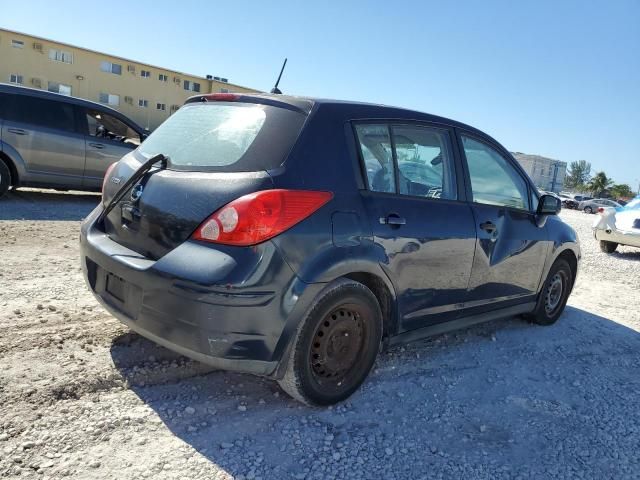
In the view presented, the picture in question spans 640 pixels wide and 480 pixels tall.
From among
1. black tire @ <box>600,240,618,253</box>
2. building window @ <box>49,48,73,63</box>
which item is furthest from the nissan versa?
building window @ <box>49,48,73,63</box>

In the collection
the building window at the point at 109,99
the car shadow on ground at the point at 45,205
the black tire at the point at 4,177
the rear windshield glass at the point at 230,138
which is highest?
the rear windshield glass at the point at 230,138

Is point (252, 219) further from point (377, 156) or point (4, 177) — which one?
point (4, 177)

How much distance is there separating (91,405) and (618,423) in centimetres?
318

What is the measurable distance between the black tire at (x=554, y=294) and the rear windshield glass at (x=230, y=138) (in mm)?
3280

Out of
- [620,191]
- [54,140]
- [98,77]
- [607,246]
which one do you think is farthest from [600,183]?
[54,140]

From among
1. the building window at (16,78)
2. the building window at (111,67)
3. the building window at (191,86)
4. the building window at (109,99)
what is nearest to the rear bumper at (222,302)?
the building window at (16,78)

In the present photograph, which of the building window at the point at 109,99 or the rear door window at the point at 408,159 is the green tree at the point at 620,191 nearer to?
the building window at the point at 109,99

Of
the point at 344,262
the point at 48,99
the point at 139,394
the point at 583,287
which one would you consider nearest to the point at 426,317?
the point at 344,262

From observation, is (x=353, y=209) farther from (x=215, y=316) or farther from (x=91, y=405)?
(x=91, y=405)

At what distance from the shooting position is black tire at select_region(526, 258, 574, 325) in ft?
16.5

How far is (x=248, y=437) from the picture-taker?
2.71 metres

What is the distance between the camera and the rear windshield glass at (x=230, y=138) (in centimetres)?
283

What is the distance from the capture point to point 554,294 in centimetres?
526

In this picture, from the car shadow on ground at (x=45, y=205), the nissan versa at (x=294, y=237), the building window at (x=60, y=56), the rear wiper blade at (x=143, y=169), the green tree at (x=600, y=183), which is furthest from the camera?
the green tree at (x=600, y=183)
